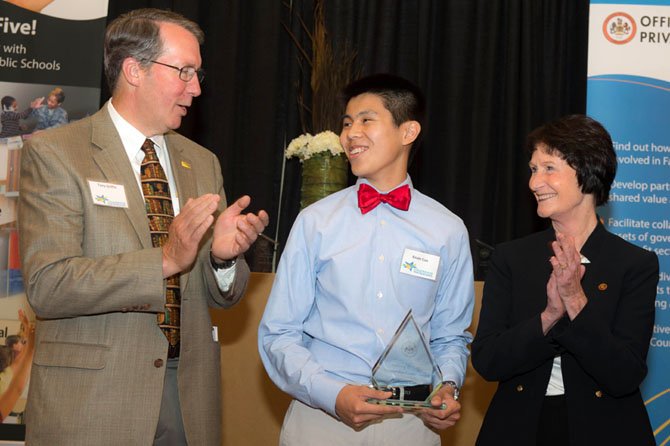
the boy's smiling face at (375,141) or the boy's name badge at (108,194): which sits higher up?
the boy's smiling face at (375,141)

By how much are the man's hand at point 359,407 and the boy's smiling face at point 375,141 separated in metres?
0.85

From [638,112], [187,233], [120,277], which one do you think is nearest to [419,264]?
[187,233]

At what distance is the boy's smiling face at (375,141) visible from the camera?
2.77 metres

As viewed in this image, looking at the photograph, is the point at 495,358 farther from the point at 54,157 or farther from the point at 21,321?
the point at 21,321

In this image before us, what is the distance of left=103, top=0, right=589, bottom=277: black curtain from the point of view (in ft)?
16.6

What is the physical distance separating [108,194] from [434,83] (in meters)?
3.27

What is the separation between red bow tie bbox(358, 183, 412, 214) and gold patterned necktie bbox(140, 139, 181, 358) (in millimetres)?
664

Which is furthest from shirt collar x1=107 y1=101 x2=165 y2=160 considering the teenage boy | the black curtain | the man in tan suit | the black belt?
the black curtain

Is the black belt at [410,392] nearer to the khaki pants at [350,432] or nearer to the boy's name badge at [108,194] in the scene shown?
the khaki pants at [350,432]

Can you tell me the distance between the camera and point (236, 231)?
7.79ft

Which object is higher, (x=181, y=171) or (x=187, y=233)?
(x=181, y=171)

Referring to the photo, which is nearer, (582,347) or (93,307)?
(93,307)

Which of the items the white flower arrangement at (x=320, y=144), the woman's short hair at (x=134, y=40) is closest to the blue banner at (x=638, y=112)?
the white flower arrangement at (x=320, y=144)

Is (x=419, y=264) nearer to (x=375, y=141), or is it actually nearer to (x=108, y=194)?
(x=375, y=141)
